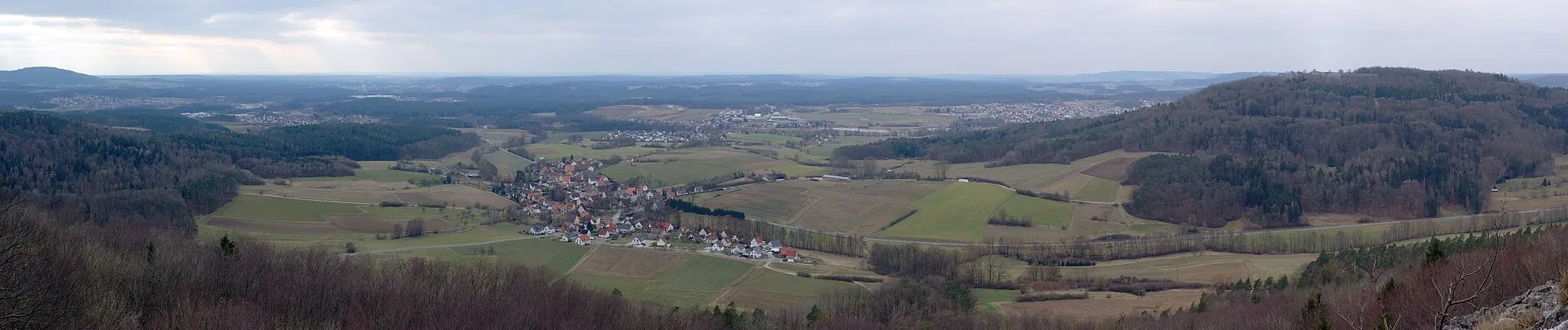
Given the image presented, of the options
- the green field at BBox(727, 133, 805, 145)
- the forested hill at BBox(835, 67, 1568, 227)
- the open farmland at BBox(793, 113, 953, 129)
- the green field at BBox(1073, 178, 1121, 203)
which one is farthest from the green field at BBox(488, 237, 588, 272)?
the open farmland at BBox(793, 113, 953, 129)

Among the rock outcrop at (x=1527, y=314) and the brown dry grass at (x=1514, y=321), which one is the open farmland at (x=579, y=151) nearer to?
the rock outcrop at (x=1527, y=314)

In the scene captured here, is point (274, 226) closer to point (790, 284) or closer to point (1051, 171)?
point (790, 284)

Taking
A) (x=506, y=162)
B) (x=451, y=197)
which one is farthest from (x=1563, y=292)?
(x=506, y=162)

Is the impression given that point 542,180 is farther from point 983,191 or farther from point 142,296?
point 142,296

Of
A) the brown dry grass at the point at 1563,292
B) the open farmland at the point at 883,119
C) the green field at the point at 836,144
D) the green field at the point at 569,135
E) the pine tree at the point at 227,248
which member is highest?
the brown dry grass at the point at 1563,292

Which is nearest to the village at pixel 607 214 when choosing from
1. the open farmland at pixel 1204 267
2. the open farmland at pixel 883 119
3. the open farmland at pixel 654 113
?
the open farmland at pixel 1204 267
